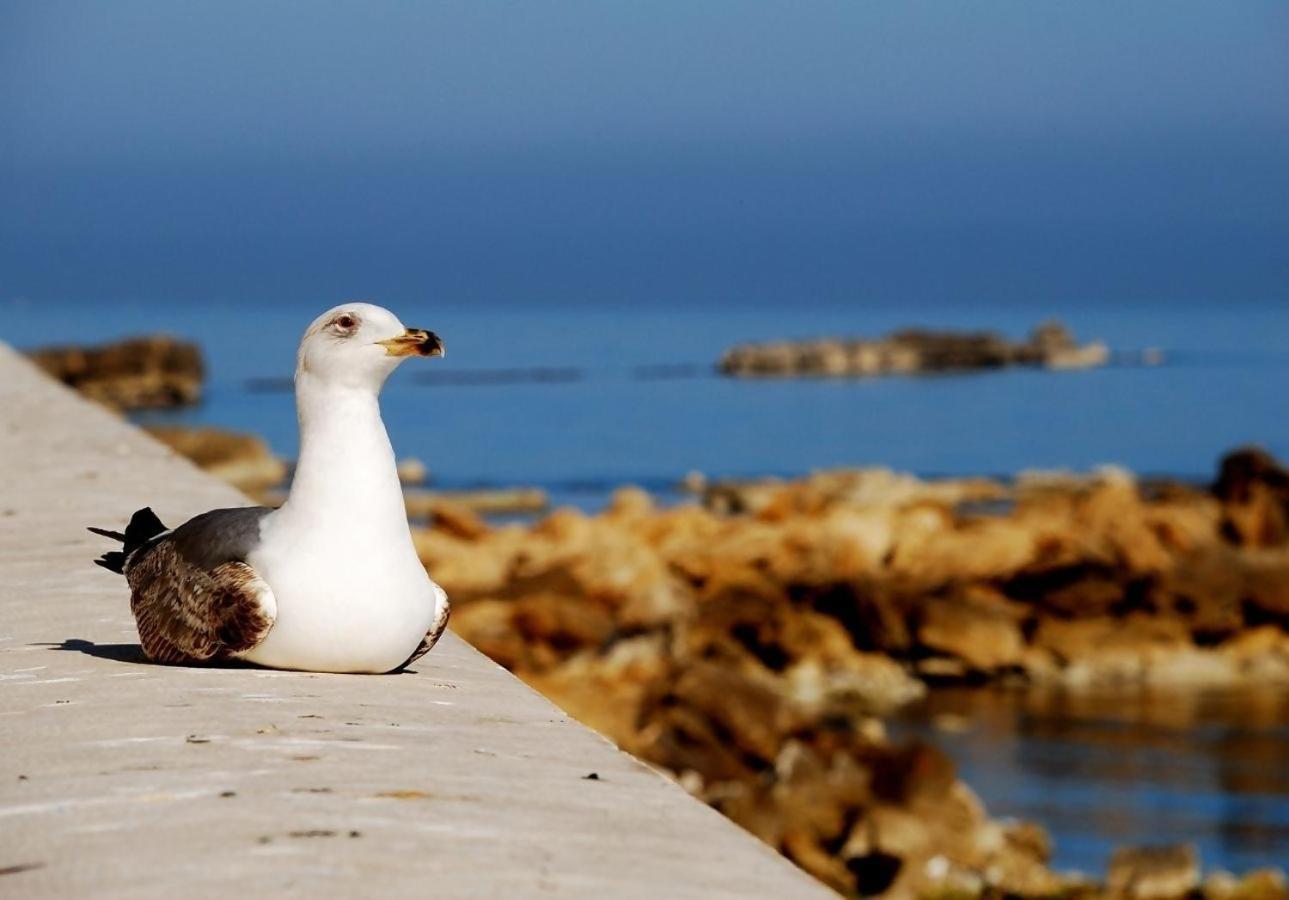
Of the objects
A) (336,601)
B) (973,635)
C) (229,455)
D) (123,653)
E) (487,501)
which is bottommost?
(973,635)

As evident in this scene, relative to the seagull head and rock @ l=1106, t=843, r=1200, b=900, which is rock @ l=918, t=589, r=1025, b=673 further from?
the seagull head

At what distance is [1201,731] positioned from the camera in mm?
15961

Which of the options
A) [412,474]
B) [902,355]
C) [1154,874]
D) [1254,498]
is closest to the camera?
[1154,874]

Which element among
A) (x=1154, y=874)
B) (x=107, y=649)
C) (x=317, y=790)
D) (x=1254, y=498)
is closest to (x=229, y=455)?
(x=1254, y=498)

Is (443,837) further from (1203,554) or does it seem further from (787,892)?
(1203,554)

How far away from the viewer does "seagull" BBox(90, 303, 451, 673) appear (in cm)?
375

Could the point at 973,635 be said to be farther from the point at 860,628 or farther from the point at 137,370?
the point at 137,370

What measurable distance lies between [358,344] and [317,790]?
1.05m

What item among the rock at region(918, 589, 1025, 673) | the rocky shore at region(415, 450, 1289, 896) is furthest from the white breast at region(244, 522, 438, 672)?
the rock at region(918, 589, 1025, 673)

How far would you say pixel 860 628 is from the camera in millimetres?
18750

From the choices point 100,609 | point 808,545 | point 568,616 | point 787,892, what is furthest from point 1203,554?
point 787,892

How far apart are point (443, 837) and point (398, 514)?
1.16 m

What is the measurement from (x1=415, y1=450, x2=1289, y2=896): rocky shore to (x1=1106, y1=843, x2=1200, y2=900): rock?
21 millimetres

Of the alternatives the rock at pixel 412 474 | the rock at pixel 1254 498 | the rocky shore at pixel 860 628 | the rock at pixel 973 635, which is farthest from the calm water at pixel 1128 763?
the rock at pixel 412 474
